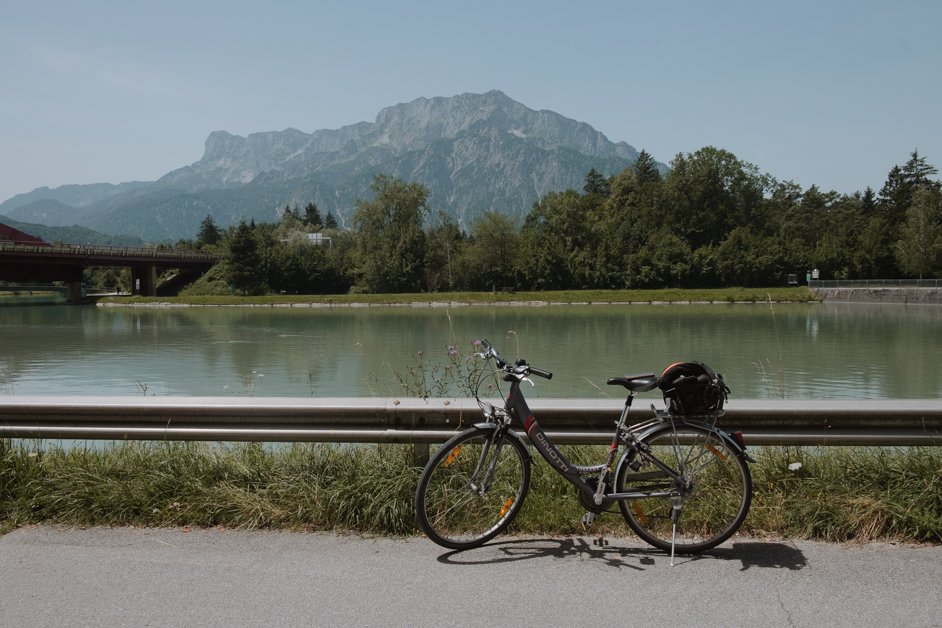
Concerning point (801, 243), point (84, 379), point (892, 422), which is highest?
point (801, 243)

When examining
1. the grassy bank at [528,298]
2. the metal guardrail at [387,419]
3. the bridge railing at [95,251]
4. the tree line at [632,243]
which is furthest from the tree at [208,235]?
the metal guardrail at [387,419]

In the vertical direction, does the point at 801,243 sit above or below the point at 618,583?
above

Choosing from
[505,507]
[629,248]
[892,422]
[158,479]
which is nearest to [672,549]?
[505,507]

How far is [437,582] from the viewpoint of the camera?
3607 mm

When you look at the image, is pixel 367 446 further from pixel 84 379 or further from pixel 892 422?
pixel 84 379

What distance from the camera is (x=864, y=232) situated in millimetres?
82750

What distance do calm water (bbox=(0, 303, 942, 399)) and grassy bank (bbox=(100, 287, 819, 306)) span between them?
24.4 metres

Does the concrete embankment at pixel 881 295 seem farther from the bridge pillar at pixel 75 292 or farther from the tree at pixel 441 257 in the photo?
the bridge pillar at pixel 75 292

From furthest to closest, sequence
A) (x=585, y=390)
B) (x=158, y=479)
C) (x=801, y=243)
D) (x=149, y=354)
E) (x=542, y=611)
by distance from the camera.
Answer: (x=801, y=243) → (x=149, y=354) → (x=585, y=390) → (x=158, y=479) → (x=542, y=611)

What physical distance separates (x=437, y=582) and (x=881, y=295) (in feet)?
242

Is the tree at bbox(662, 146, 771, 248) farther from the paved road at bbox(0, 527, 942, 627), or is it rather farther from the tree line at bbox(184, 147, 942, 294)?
the paved road at bbox(0, 527, 942, 627)

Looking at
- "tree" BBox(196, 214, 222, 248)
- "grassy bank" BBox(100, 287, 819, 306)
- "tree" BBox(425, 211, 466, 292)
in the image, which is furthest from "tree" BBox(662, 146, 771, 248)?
"tree" BBox(196, 214, 222, 248)

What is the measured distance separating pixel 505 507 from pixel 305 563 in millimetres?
1191

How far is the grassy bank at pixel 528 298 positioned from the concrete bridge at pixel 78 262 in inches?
189
